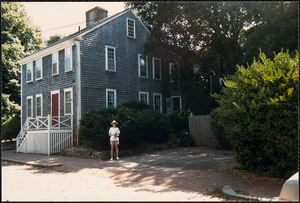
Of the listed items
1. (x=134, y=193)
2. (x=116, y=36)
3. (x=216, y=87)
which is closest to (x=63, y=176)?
(x=134, y=193)

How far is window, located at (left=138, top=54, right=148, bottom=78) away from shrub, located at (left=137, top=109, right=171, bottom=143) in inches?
243

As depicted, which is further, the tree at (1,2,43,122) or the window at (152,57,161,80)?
the tree at (1,2,43,122)

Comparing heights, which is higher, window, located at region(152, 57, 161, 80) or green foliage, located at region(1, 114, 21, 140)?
window, located at region(152, 57, 161, 80)

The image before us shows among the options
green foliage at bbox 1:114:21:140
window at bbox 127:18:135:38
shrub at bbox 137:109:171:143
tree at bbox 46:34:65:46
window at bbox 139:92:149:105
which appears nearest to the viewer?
shrub at bbox 137:109:171:143

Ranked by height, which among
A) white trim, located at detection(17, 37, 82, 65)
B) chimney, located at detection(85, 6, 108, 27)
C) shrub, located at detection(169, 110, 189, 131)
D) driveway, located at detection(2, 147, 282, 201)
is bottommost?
driveway, located at detection(2, 147, 282, 201)

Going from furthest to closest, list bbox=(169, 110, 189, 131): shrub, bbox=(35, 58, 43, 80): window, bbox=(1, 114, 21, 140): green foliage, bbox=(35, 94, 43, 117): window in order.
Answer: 1. bbox=(1, 114, 21, 140): green foliage
2. bbox=(35, 58, 43, 80): window
3. bbox=(35, 94, 43, 117): window
4. bbox=(169, 110, 189, 131): shrub

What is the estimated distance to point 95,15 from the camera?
22.4 m

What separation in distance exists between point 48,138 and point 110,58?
24.8ft

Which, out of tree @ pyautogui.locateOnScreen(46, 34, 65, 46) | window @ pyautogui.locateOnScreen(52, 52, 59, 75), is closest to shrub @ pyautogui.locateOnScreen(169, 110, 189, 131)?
window @ pyautogui.locateOnScreen(52, 52, 59, 75)

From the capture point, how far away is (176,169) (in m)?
9.35

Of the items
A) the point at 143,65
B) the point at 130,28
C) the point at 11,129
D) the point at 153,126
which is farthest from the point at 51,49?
the point at 153,126

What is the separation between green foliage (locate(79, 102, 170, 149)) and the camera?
14031 millimetres

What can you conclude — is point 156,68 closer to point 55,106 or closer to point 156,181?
point 55,106

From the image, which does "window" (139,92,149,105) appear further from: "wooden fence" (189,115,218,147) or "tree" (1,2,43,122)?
"tree" (1,2,43,122)
